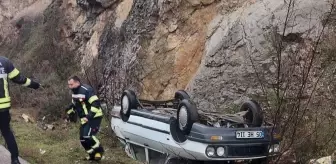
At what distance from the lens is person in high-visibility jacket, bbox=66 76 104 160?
25.2 feet

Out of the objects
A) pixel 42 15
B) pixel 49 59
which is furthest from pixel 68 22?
pixel 42 15

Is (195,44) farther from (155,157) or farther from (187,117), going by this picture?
(187,117)

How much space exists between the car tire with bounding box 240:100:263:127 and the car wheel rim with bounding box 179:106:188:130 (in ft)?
3.79

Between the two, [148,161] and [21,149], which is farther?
[21,149]

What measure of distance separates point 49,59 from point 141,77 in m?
8.43

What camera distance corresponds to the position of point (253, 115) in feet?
23.6

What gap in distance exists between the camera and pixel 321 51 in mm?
9516

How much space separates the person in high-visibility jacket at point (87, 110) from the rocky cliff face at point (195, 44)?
277 centimetres

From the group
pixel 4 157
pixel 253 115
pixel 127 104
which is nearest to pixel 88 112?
pixel 127 104

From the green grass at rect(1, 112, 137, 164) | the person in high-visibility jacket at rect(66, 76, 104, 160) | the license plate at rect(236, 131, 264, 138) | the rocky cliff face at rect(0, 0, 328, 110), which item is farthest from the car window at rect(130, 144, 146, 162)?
the rocky cliff face at rect(0, 0, 328, 110)

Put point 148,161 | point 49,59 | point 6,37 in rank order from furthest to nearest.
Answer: point 6,37 < point 49,59 < point 148,161

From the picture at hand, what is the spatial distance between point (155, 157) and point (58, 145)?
117 inches

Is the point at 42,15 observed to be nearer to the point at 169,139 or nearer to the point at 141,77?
the point at 141,77

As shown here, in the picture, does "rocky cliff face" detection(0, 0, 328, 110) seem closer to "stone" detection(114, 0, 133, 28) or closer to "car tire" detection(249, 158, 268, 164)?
"stone" detection(114, 0, 133, 28)
